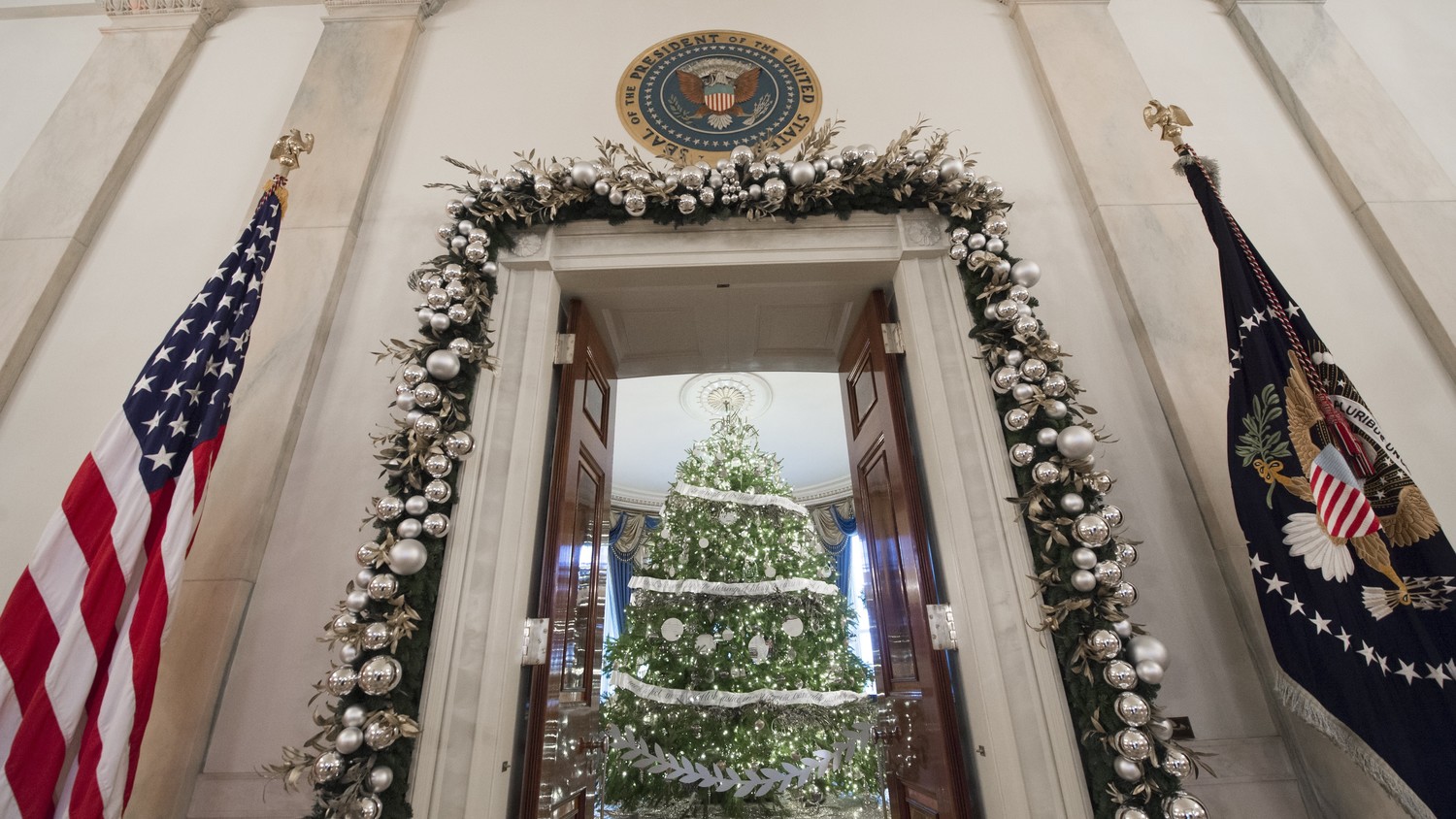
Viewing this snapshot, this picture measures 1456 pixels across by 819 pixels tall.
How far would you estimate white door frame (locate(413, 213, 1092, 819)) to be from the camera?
162 cm

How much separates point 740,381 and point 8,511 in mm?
5663

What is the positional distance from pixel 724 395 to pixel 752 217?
4.98m

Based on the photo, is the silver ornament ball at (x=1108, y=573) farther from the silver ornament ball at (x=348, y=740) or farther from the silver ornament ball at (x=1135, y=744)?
the silver ornament ball at (x=348, y=740)

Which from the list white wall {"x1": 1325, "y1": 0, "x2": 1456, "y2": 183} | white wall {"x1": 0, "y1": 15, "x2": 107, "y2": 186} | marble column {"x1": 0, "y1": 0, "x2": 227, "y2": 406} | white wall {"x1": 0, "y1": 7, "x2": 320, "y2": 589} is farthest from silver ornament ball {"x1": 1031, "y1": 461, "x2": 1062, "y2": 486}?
white wall {"x1": 0, "y1": 15, "x2": 107, "y2": 186}

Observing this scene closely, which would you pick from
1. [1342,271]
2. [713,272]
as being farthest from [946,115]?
[1342,271]

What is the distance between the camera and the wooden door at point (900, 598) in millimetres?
1875

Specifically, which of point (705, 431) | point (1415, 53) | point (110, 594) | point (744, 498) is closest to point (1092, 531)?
point (110, 594)

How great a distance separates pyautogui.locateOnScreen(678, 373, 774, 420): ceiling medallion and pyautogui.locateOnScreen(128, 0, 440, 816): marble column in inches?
174

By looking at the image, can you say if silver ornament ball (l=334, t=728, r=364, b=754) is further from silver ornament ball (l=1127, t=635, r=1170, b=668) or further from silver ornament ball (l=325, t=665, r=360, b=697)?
silver ornament ball (l=1127, t=635, r=1170, b=668)

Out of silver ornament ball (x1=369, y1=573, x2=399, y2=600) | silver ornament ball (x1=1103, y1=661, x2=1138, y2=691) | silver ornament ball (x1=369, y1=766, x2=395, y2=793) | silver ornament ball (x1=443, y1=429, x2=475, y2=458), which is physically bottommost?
silver ornament ball (x1=369, y1=766, x2=395, y2=793)

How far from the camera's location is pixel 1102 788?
1.48 meters

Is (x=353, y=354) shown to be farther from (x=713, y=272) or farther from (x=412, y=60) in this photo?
(x=412, y=60)

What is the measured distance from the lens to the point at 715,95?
2.81 meters

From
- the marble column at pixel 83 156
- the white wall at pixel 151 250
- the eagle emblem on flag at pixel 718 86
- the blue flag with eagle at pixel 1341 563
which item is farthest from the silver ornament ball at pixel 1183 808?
the marble column at pixel 83 156
